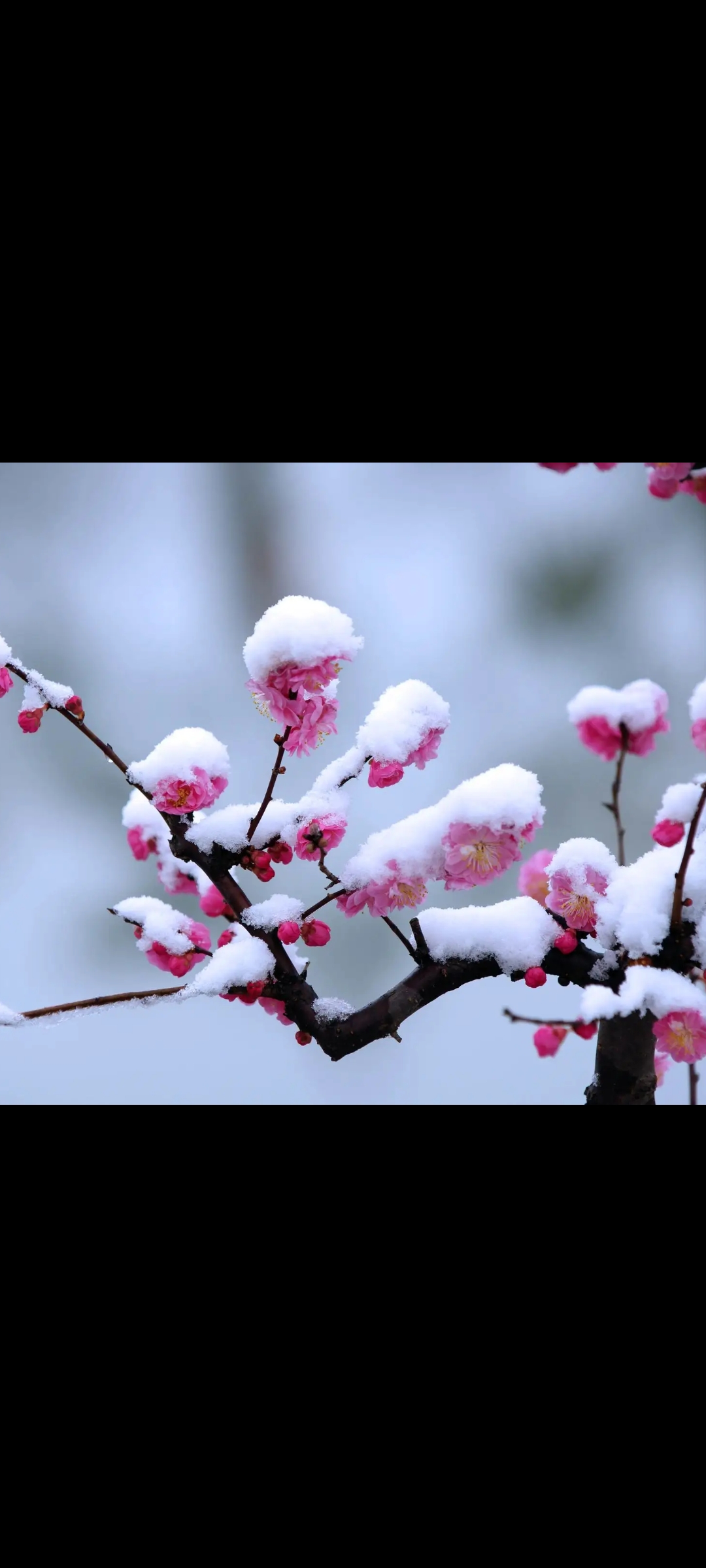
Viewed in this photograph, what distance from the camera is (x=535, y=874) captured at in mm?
894

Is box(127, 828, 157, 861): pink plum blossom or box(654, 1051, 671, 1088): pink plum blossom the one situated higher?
box(127, 828, 157, 861): pink plum blossom

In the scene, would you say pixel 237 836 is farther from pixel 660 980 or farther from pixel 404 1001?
pixel 660 980

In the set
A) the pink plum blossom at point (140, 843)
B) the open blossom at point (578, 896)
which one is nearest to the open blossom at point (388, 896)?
the open blossom at point (578, 896)

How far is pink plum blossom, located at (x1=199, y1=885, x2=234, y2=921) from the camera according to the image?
0.78m

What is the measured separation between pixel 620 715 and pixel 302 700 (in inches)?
10.6

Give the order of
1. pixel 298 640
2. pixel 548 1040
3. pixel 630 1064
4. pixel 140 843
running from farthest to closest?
pixel 548 1040
pixel 140 843
pixel 630 1064
pixel 298 640

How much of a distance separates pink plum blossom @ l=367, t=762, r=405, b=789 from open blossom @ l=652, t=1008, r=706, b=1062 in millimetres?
269

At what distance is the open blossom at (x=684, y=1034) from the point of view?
2.23 feet

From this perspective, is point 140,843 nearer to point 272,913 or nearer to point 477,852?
point 272,913

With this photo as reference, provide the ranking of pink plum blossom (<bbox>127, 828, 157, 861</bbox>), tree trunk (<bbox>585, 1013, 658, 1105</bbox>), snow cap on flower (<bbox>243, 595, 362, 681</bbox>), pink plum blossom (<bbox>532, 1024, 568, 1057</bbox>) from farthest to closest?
pink plum blossom (<bbox>532, 1024, 568, 1057</bbox>) < pink plum blossom (<bbox>127, 828, 157, 861</bbox>) < tree trunk (<bbox>585, 1013, 658, 1105</bbox>) < snow cap on flower (<bbox>243, 595, 362, 681</bbox>)

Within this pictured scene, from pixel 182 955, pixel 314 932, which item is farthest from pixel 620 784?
pixel 182 955

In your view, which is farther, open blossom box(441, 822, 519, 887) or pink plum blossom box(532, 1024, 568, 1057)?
pink plum blossom box(532, 1024, 568, 1057)

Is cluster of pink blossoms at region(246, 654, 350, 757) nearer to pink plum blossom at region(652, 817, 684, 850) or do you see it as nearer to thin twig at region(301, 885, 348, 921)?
thin twig at region(301, 885, 348, 921)

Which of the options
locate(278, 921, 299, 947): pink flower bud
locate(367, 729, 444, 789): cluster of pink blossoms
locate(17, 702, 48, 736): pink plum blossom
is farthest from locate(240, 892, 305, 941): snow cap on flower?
locate(17, 702, 48, 736): pink plum blossom
